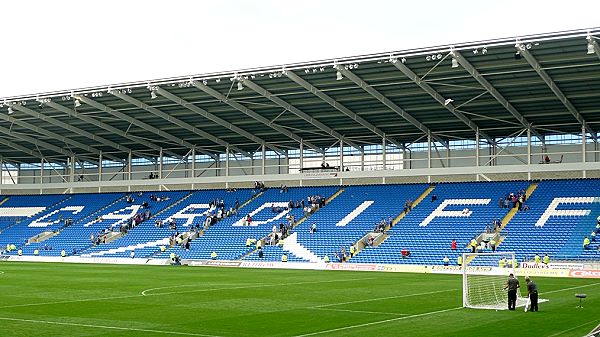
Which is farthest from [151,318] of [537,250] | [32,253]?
[32,253]

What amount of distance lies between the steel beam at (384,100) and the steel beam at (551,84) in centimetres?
972

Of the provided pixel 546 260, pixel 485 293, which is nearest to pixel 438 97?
pixel 546 260

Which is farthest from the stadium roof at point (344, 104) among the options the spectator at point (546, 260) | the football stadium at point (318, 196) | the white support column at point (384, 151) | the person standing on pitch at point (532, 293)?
the person standing on pitch at point (532, 293)

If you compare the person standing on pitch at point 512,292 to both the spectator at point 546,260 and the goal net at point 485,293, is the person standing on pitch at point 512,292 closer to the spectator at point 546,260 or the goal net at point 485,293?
the goal net at point 485,293

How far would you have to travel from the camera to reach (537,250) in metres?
46.4

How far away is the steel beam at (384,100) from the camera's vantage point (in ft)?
144

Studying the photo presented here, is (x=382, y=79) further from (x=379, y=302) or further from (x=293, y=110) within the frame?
(x=379, y=302)

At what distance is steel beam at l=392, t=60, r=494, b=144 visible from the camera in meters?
42.4

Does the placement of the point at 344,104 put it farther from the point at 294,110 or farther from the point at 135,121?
the point at 135,121

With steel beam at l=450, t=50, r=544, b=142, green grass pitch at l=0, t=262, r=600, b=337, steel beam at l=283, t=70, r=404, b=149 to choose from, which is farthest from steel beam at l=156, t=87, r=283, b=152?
steel beam at l=450, t=50, r=544, b=142

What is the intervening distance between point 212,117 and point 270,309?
110 feet

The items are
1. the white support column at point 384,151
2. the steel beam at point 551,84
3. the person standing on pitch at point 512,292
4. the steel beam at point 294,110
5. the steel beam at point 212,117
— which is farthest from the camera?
the white support column at point 384,151

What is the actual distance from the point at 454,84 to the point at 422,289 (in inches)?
670

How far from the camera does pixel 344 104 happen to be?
51.7 m
